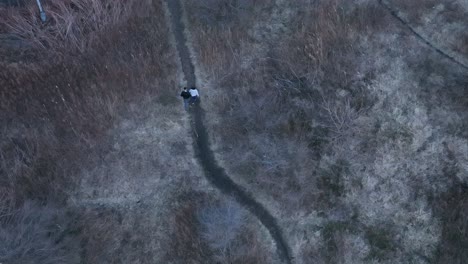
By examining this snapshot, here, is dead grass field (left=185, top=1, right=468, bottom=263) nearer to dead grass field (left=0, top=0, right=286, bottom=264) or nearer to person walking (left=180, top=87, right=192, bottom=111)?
person walking (left=180, top=87, right=192, bottom=111)

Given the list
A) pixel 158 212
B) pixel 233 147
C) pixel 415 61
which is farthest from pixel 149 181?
pixel 415 61

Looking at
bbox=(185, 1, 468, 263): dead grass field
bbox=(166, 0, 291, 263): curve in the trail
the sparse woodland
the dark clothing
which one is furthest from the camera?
the dark clothing

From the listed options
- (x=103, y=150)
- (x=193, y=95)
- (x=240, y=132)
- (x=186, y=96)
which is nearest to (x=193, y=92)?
(x=193, y=95)

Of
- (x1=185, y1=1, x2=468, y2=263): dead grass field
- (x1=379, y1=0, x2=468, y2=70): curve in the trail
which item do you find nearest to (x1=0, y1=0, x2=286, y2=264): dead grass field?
(x1=185, y1=1, x2=468, y2=263): dead grass field

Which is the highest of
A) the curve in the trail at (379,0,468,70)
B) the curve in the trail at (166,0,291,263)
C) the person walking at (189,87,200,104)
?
the curve in the trail at (379,0,468,70)

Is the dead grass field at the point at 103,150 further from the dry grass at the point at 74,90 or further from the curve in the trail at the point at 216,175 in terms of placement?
the curve in the trail at the point at 216,175

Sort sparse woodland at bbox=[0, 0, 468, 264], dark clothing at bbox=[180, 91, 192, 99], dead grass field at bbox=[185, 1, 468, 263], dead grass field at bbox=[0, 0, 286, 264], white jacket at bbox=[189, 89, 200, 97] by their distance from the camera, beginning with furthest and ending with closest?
white jacket at bbox=[189, 89, 200, 97]
dark clothing at bbox=[180, 91, 192, 99]
dead grass field at bbox=[185, 1, 468, 263]
sparse woodland at bbox=[0, 0, 468, 264]
dead grass field at bbox=[0, 0, 286, 264]

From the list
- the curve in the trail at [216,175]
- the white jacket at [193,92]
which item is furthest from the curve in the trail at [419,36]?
the white jacket at [193,92]

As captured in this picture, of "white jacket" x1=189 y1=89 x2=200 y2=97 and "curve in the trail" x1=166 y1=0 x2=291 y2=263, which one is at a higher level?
"white jacket" x1=189 y1=89 x2=200 y2=97
